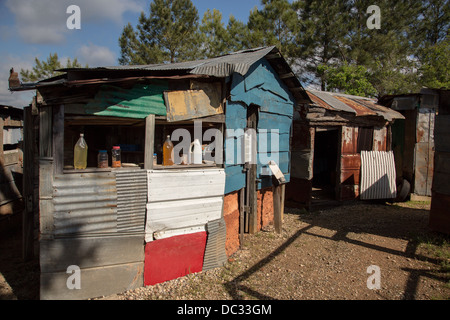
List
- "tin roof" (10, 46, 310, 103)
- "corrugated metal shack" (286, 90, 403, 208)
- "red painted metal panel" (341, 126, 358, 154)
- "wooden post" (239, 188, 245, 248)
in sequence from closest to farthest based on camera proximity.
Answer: "tin roof" (10, 46, 310, 103)
"wooden post" (239, 188, 245, 248)
"corrugated metal shack" (286, 90, 403, 208)
"red painted metal panel" (341, 126, 358, 154)

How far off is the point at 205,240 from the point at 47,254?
7.33ft

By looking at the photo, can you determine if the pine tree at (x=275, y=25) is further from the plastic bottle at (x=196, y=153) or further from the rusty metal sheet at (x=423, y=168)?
the plastic bottle at (x=196, y=153)

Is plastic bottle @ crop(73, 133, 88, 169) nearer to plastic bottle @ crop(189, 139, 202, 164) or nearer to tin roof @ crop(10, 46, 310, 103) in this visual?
tin roof @ crop(10, 46, 310, 103)

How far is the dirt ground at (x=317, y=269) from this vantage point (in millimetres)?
4059

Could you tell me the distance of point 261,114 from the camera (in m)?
6.01

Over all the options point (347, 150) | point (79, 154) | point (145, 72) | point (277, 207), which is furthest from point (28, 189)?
point (347, 150)

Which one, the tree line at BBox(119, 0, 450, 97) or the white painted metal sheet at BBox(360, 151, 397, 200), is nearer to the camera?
the white painted metal sheet at BBox(360, 151, 397, 200)

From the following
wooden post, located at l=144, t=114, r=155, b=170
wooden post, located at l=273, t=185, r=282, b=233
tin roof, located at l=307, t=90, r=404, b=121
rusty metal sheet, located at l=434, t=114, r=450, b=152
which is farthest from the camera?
tin roof, located at l=307, t=90, r=404, b=121

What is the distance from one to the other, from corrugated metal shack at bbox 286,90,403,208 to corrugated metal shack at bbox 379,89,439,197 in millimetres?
510

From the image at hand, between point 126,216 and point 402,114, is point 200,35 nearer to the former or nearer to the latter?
point 402,114

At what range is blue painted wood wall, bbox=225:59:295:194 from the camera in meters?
5.02

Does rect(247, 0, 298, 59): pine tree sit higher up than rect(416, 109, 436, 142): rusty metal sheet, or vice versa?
rect(247, 0, 298, 59): pine tree

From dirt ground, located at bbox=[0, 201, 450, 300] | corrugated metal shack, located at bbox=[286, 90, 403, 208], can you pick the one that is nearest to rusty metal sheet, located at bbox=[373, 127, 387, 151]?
corrugated metal shack, located at bbox=[286, 90, 403, 208]

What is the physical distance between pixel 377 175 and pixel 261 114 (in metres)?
6.07
